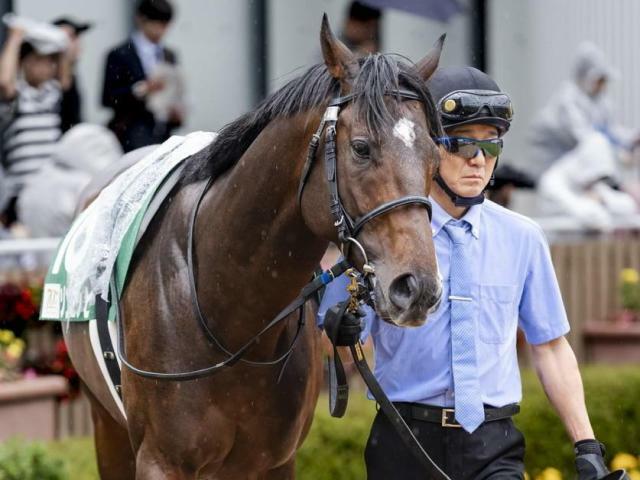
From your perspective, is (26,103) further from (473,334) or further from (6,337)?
(473,334)

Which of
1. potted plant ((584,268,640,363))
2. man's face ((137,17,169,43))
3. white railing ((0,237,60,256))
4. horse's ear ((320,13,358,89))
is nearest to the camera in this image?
horse's ear ((320,13,358,89))

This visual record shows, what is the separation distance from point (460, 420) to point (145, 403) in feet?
3.17

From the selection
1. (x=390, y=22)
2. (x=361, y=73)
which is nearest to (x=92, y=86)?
(x=390, y=22)

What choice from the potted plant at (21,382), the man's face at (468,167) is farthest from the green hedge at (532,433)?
the man's face at (468,167)

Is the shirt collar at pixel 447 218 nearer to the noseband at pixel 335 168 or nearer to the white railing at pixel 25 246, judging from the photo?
the noseband at pixel 335 168

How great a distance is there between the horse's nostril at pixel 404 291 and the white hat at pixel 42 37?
196 inches

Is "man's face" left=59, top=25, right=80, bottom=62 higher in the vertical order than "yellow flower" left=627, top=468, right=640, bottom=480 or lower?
higher

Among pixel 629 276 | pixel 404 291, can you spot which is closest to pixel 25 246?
pixel 404 291

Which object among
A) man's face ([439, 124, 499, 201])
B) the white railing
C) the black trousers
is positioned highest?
man's face ([439, 124, 499, 201])

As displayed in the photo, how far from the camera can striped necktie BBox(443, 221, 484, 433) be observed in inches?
148

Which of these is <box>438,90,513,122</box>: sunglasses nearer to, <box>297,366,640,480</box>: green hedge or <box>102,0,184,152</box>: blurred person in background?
<box>297,366,640,480</box>: green hedge

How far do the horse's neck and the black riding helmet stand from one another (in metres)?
0.37

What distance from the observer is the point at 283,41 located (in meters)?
10.9

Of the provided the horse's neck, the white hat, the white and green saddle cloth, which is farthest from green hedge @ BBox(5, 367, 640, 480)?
the white hat
